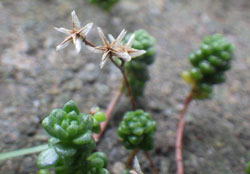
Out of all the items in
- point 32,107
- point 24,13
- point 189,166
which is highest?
point 24,13

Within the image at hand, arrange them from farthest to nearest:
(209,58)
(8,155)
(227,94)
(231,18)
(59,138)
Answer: (231,18)
(227,94)
(209,58)
(8,155)
(59,138)

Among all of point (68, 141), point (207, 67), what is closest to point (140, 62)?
point (207, 67)

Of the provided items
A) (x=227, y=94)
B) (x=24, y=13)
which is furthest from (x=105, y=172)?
(x=24, y=13)

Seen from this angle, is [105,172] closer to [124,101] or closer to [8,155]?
[8,155]

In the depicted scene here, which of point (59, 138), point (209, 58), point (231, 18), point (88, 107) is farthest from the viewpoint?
point (231, 18)

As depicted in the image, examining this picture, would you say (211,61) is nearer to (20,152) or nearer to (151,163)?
(151,163)

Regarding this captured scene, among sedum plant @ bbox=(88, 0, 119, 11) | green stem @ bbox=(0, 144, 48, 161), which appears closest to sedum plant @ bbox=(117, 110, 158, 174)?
green stem @ bbox=(0, 144, 48, 161)

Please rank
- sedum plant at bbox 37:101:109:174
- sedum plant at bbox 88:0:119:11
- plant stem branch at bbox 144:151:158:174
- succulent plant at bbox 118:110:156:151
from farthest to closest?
sedum plant at bbox 88:0:119:11 → plant stem branch at bbox 144:151:158:174 → succulent plant at bbox 118:110:156:151 → sedum plant at bbox 37:101:109:174

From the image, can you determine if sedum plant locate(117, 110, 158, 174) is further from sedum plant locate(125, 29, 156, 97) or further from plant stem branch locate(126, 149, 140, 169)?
sedum plant locate(125, 29, 156, 97)
